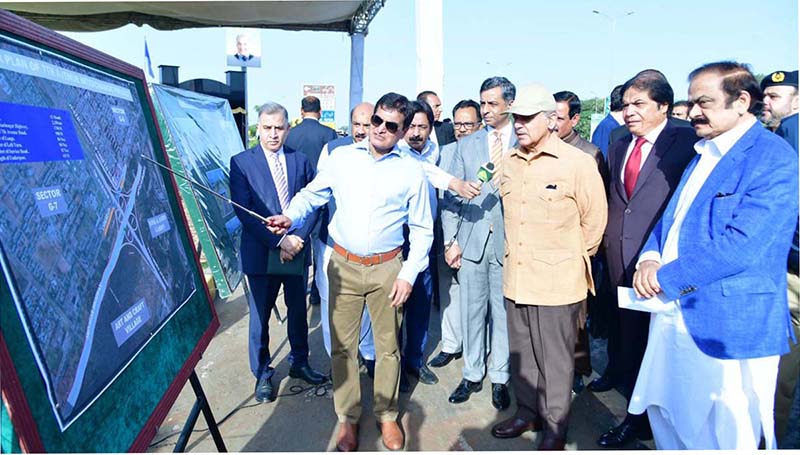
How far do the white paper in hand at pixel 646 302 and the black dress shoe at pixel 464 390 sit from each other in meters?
1.33

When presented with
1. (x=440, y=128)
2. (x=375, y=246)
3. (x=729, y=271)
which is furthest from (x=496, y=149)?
(x=440, y=128)

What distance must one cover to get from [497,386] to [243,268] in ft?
5.79

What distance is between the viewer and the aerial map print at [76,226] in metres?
1.04

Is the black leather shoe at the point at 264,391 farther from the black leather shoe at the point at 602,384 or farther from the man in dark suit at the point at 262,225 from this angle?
the black leather shoe at the point at 602,384

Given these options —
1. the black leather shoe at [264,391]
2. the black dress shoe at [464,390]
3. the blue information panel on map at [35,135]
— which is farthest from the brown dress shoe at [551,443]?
the blue information panel on map at [35,135]

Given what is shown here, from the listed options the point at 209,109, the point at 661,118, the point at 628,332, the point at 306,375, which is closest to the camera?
the point at 661,118

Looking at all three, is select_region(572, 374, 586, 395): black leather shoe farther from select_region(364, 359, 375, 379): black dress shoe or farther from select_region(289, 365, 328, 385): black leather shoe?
select_region(289, 365, 328, 385): black leather shoe

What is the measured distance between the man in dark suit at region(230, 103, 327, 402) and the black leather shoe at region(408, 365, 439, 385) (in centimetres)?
66

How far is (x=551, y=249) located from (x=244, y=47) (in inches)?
298

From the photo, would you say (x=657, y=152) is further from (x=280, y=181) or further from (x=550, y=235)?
(x=280, y=181)

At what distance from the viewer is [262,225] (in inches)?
112

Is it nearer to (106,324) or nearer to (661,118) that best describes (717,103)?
(661,118)

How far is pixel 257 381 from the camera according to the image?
3125 millimetres

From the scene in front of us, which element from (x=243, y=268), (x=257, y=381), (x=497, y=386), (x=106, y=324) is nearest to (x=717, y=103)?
(x=497, y=386)
